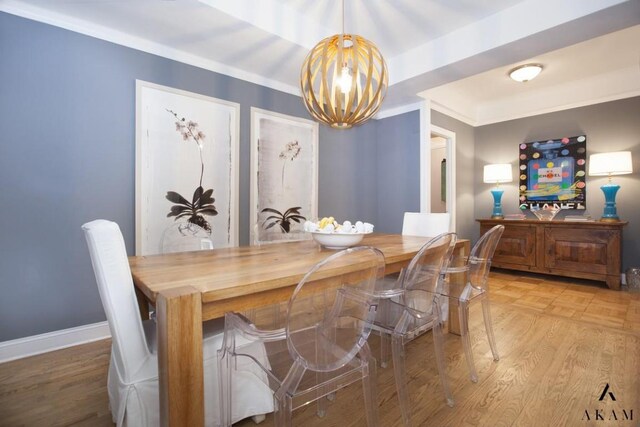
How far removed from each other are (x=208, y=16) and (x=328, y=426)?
2.65m

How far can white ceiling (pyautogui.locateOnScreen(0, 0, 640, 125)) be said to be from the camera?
2.07 metres

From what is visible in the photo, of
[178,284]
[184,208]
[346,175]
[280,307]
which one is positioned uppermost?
[346,175]

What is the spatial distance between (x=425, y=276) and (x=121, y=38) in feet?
9.15

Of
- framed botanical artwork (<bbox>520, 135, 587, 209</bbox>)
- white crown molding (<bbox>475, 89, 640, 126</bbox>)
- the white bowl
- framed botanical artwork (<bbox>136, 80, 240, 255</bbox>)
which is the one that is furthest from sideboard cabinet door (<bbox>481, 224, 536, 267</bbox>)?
framed botanical artwork (<bbox>136, 80, 240, 255</bbox>)

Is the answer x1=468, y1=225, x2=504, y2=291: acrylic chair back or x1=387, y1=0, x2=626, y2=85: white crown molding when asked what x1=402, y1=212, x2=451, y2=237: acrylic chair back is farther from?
x1=387, y1=0, x2=626, y2=85: white crown molding

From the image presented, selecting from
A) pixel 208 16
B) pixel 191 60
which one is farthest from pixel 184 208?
pixel 208 16

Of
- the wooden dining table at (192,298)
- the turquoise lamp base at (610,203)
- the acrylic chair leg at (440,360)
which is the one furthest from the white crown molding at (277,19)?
the turquoise lamp base at (610,203)

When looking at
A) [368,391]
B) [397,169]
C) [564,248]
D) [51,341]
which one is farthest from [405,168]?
[51,341]

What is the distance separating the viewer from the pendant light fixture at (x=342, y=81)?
5.67 feet

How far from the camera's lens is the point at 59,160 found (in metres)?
2.07

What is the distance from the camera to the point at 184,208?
8.53 feet

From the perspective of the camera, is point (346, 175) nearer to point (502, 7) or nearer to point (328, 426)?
point (502, 7)

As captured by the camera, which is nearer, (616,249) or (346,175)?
(616,249)

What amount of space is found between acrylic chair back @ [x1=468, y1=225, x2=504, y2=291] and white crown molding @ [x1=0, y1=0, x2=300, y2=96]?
2.53 metres
